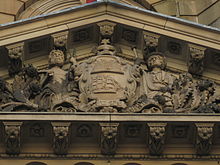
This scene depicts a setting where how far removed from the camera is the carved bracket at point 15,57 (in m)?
24.0

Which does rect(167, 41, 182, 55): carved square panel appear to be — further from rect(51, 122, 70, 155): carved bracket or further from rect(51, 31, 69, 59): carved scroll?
rect(51, 122, 70, 155): carved bracket

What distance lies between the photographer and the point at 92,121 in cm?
2270

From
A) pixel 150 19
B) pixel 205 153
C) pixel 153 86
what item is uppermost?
pixel 150 19

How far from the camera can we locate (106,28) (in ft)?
80.5

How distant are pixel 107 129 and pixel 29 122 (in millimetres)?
1583

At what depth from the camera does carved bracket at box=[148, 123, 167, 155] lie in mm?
22781

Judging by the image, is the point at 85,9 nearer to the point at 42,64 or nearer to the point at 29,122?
the point at 42,64

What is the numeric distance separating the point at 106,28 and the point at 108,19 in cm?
21

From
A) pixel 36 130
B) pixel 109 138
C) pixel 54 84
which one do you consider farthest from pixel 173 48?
pixel 36 130

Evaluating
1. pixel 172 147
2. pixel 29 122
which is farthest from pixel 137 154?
pixel 29 122

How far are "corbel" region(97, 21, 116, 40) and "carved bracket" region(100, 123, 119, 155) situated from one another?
102 inches

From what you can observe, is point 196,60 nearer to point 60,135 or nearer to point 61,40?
point 61,40

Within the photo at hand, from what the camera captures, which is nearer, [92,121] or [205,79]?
[92,121]

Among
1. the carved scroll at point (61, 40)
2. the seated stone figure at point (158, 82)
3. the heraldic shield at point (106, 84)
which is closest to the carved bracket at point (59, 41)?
the carved scroll at point (61, 40)
